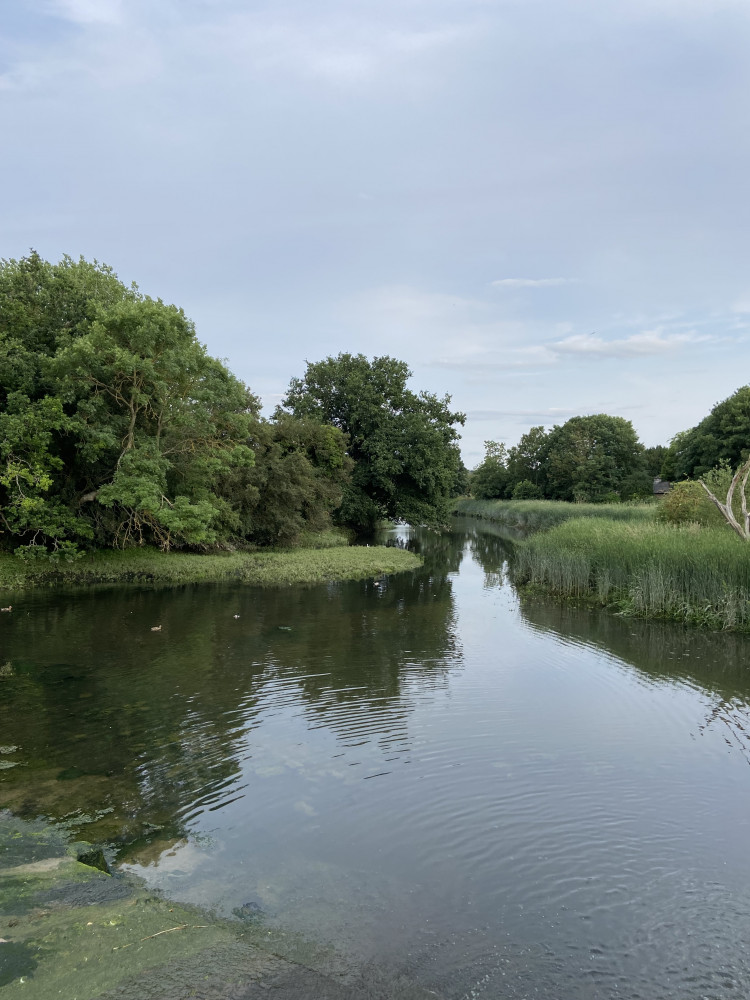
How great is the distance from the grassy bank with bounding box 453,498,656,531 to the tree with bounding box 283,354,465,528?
7343 mm

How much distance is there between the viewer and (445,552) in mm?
34875

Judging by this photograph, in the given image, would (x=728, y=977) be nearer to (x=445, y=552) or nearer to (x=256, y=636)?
(x=256, y=636)

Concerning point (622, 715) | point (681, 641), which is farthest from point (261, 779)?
point (681, 641)

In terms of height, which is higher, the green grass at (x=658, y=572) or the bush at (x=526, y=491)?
the bush at (x=526, y=491)

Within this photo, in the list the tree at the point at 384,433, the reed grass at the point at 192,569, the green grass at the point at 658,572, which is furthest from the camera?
the tree at the point at 384,433

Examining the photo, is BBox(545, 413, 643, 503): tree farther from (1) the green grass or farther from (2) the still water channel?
(2) the still water channel

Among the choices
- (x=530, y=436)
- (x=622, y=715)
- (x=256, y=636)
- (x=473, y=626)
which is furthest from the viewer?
(x=530, y=436)

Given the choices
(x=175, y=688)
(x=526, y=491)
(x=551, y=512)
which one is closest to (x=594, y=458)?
(x=526, y=491)

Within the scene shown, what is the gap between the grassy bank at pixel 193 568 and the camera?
19734 millimetres

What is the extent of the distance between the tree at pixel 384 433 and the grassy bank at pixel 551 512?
24.1 feet

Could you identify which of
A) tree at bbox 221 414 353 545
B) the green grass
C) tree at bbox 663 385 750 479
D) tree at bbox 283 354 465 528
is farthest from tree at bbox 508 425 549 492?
the green grass

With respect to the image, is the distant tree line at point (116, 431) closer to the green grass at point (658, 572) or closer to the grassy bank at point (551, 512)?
the green grass at point (658, 572)

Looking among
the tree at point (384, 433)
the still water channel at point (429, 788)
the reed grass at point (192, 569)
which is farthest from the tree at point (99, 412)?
the tree at point (384, 433)

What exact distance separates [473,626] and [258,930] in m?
11.3
